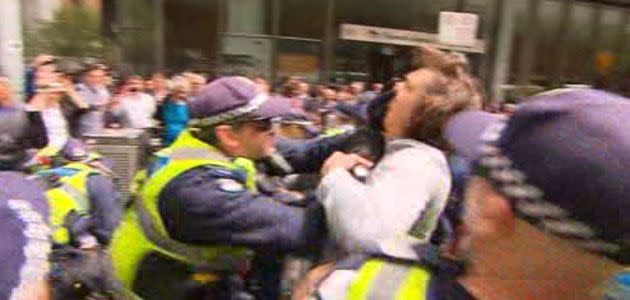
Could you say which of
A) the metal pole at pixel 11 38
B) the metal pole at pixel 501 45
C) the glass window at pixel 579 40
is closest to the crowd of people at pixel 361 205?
the metal pole at pixel 11 38

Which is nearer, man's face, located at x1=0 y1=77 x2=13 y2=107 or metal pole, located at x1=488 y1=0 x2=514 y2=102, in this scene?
man's face, located at x1=0 y1=77 x2=13 y2=107

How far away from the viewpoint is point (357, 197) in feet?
6.23

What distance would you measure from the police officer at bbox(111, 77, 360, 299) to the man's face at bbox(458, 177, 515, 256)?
39.1 inches

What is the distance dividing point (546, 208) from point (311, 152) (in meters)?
2.01

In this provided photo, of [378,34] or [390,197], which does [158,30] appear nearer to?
[378,34]

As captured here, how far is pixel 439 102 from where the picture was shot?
7.02 ft

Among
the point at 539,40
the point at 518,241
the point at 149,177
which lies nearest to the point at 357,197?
the point at 149,177

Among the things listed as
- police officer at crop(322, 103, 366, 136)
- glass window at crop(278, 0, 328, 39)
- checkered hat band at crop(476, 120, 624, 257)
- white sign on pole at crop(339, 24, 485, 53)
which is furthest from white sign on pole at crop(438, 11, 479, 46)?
glass window at crop(278, 0, 328, 39)

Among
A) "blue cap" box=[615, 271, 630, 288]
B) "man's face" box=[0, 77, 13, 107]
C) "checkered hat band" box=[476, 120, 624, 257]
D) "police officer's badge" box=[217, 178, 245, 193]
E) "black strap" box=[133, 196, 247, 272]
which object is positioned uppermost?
"checkered hat band" box=[476, 120, 624, 257]

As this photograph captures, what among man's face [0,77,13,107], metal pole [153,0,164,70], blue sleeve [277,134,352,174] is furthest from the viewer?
metal pole [153,0,164,70]

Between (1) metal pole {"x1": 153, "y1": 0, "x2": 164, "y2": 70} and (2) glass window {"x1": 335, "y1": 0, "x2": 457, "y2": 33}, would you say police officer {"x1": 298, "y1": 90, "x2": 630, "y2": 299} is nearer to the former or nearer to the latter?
(1) metal pole {"x1": 153, "y1": 0, "x2": 164, "y2": 70}

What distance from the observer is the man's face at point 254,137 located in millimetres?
2365

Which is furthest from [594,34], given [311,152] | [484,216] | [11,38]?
[484,216]

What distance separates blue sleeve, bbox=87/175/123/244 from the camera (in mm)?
3783
